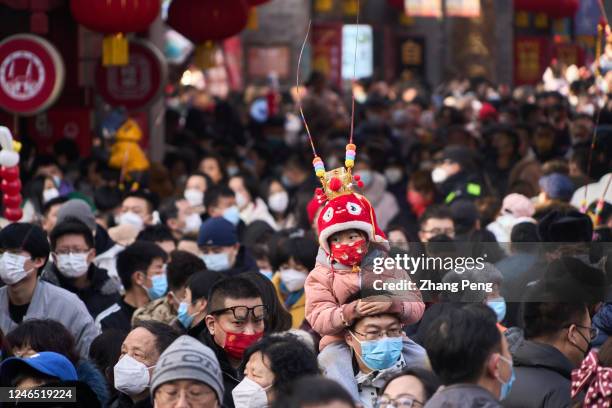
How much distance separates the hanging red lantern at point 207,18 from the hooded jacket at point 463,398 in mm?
10895

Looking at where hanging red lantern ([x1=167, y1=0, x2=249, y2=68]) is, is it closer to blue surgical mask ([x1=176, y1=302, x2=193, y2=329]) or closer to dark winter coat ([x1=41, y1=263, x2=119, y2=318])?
dark winter coat ([x1=41, y1=263, x2=119, y2=318])

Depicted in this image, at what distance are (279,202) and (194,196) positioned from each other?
1.36 metres

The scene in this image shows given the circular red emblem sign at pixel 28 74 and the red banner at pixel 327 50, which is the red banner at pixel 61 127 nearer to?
the circular red emblem sign at pixel 28 74

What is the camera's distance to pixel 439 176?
42.8 feet

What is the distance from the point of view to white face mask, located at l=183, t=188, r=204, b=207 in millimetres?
12448

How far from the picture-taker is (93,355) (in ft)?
23.5

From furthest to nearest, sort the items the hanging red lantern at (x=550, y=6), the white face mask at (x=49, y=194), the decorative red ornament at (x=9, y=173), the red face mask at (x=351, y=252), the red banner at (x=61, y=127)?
the hanging red lantern at (x=550, y=6) < the red banner at (x=61, y=127) < the white face mask at (x=49, y=194) < the decorative red ornament at (x=9, y=173) < the red face mask at (x=351, y=252)

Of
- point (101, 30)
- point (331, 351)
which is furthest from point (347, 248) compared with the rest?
point (101, 30)

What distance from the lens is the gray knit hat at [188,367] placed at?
545cm

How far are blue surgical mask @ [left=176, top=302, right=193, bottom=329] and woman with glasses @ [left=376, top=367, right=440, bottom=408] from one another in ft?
7.82

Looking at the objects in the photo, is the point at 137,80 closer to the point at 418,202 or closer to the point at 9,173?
the point at 418,202

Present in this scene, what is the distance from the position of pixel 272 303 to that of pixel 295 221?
5.69 m

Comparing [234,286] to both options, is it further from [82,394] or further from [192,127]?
[192,127]

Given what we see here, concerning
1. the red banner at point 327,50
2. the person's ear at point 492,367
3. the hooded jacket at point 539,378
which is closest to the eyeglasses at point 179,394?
the person's ear at point 492,367
